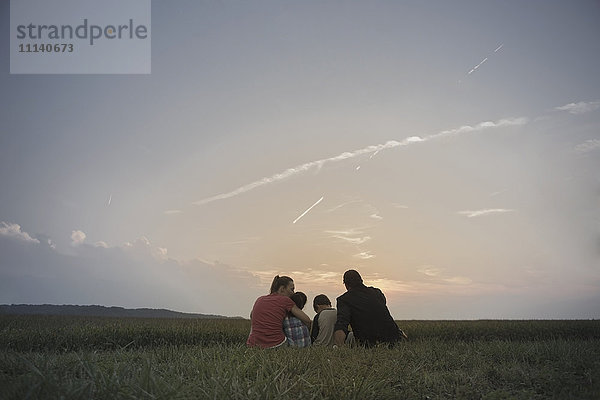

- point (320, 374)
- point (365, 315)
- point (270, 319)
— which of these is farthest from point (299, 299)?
point (320, 374)

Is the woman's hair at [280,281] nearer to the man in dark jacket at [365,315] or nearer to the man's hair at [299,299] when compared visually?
the man's hair at [299,299]

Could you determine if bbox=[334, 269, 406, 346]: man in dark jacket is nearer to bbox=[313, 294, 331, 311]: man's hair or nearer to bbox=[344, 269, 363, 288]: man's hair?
bbox=[344, 269, 363, 288]: man's hair

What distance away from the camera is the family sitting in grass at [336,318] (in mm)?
9547

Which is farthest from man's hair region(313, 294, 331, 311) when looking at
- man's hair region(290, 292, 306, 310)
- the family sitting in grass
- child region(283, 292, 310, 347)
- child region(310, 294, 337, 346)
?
child region(283, 292, 310, 347)

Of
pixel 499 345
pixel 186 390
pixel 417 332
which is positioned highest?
pixel 186 390

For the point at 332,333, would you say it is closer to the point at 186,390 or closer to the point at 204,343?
the point at 186,390

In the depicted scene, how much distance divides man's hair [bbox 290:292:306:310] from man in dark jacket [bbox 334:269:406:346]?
1.13 m

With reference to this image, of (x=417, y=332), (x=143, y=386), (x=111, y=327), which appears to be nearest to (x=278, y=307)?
(x=143, y=386)

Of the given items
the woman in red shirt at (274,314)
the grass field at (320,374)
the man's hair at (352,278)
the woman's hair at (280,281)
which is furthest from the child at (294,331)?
the grass field at (320,374)

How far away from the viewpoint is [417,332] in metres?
19.1

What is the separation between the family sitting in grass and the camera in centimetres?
955

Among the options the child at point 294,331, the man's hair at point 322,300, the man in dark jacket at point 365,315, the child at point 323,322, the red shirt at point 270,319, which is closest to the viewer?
the man in dark jacket at point 365,315

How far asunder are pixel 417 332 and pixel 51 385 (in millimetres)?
16765

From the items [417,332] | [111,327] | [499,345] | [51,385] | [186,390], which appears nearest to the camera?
[51,385]
